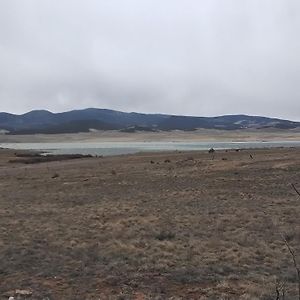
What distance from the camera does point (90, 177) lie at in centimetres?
3447

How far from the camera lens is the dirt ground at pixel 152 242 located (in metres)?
9.82

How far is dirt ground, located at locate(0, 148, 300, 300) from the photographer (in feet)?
32.2

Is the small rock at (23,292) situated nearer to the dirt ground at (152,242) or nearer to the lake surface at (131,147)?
the dirt ground at (152,242)

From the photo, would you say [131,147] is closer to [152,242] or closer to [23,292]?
[152,242]

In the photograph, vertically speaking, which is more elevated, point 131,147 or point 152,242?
point 152,242

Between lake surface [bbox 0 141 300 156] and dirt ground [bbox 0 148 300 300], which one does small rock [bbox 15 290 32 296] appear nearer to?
dirt ground [bbox 0 148 300 300]

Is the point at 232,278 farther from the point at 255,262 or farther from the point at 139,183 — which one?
the point at 139,183

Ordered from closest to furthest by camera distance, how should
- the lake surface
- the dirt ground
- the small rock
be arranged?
the small rock → the dirt ground → the lake surface

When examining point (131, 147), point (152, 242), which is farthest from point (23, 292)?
point (131, 147)

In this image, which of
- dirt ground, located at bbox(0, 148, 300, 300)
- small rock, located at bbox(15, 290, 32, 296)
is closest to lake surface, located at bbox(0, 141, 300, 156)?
dirt ground, located at bbox(0, 148, 300, 300)

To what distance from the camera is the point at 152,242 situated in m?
13.5

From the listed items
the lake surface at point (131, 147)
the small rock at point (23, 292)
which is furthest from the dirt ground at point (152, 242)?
the lake surface at point (131, 147)

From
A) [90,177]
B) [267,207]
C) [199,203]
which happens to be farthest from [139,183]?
[267,207]

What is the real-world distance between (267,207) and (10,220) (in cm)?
955
